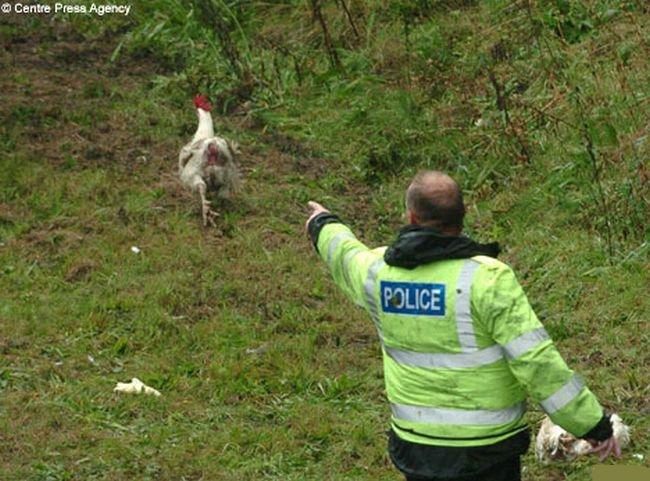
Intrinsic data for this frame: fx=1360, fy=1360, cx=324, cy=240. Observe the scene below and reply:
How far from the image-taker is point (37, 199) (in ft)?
35.9

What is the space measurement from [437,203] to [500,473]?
0.91m

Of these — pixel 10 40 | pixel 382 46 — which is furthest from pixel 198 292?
pixel 10 40

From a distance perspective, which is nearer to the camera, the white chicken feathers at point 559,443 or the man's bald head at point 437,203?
the man's bald head at point 437,203

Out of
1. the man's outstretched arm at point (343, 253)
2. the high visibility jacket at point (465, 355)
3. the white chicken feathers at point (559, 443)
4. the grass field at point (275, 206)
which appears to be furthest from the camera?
the grass field at point (275, 206)

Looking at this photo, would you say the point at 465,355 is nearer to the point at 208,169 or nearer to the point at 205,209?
the point at 205,209

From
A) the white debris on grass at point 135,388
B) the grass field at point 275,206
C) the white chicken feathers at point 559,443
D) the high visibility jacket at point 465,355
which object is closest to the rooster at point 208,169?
the grass field at point 275,206

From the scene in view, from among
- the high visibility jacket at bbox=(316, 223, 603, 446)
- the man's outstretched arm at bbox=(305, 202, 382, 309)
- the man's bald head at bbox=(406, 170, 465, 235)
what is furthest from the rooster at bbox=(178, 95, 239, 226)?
the man's bald head at bbox=(406, 170, 465, 235)

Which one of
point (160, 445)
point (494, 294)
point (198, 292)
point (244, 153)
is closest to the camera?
point (494, 294)

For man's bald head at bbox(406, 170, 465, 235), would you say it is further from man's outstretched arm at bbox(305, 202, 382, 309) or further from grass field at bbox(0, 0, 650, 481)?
grass field at bbox(0, 0, 650, 481)

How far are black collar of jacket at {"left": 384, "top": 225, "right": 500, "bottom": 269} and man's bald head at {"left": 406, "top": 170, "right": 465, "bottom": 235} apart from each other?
35 mm

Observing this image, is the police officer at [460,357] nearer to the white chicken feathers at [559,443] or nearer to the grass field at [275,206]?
the white chicken feathers at [559,443]

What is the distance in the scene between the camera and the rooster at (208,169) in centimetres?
1060

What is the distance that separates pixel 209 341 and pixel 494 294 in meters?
4.55

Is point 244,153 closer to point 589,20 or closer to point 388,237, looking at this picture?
point 388,237
